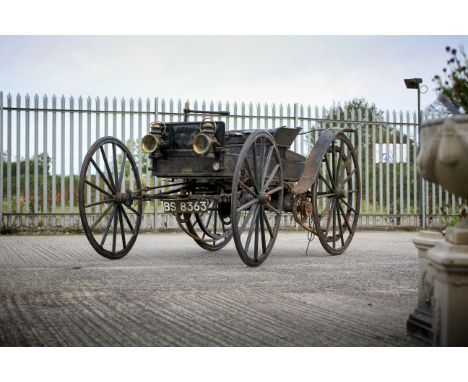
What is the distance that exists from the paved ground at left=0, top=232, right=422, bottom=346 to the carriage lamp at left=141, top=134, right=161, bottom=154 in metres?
1.29

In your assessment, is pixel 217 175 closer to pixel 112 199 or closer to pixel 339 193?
pixel 112 199

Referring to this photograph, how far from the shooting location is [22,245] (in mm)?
9359

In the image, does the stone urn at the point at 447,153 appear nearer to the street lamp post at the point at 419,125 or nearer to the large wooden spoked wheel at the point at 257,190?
the large wooden spoked wheel at the point at 257,190

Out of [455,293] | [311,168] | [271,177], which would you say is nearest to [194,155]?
[271,177]

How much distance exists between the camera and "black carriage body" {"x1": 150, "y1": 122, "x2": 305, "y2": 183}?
7.02 meters

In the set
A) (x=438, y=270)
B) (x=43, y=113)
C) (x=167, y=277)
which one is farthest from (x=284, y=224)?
(x=438, y=270)

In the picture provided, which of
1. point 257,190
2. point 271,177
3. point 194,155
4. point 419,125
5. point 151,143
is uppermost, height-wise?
point 419,125

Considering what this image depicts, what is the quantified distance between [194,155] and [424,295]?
4253mm

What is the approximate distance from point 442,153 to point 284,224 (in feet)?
36.9

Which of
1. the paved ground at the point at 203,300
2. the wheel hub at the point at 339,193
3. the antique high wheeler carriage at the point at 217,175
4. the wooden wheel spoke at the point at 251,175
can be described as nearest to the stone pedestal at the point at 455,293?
the paved ground at the point at 203,300

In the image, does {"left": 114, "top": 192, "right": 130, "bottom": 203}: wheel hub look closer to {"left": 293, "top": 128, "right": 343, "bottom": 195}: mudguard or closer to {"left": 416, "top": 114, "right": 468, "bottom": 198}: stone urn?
Answer: {"left": 293, "top": 128, "right": 343, "bottom": 195}: mudguard

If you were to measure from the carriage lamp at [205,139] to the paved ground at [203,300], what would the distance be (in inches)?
49.6

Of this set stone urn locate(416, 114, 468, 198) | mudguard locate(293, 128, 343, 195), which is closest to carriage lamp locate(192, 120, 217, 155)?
mudguard locate(293, 128, 343, 195)

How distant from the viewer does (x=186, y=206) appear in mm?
7070
